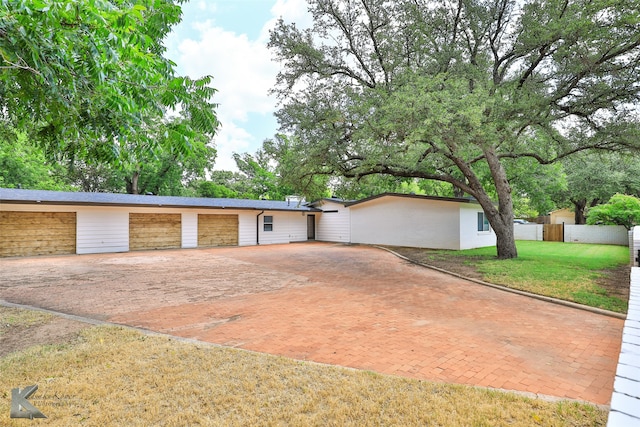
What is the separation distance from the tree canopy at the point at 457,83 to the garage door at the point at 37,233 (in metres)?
10.8

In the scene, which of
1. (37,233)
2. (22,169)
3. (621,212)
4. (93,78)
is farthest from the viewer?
(22,169)

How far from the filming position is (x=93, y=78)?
106 inches

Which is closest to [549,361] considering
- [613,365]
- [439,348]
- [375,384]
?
[613,365]

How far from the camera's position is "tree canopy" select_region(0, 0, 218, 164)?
233 cm

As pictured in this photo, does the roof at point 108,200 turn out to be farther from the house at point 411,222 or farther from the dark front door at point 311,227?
the house at point 411,222

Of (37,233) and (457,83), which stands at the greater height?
(457,83)

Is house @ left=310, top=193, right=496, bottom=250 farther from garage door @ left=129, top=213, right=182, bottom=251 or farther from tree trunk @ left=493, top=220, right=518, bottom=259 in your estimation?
garage door @ left=129, top=213, right=182, bottom=251

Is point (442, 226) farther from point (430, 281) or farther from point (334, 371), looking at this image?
point (334, 371)

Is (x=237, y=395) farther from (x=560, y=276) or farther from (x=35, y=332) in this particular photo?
(x=560, y=276)

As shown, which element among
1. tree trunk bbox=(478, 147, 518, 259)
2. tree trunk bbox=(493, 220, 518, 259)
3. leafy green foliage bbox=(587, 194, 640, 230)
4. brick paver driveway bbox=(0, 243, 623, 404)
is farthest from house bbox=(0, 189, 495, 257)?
leafy green foliage bbox=(587, 194, 640, 230)

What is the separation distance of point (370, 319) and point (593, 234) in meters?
20.5

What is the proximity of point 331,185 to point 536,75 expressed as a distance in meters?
9.43

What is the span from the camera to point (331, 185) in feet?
53.8

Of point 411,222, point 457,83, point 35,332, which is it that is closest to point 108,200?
point 35,332
